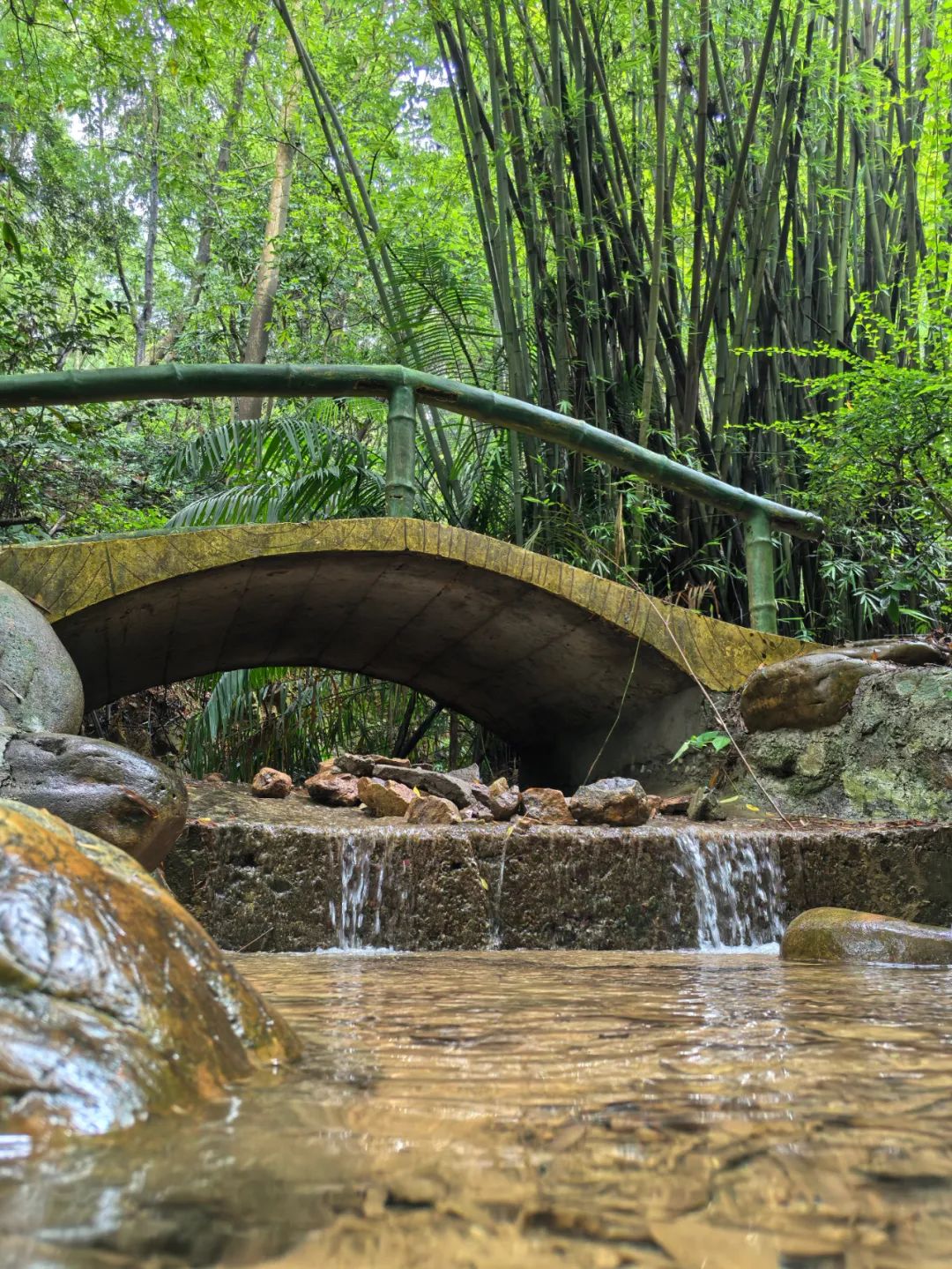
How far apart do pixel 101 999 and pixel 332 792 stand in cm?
332

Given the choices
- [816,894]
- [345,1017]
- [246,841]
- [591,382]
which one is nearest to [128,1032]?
[345,1017]

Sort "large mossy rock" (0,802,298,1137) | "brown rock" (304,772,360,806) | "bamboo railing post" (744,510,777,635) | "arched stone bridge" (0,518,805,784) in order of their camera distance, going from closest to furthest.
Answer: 1. "large mossy rock" (0,802,298,1137)
2. "arched stone bridge" (0,518,805,784)
3. "brown rock" (304,772,360,806)
4. "bamboo railing post" (744,510,777,635)

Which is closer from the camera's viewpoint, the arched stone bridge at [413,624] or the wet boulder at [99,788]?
the wet boulder at [99,788]

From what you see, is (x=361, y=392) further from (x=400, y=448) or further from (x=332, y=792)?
(x=332, y=792)

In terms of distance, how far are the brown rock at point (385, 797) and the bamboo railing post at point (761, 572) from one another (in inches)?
77.1

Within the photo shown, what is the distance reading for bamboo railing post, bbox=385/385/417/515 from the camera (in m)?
4.05

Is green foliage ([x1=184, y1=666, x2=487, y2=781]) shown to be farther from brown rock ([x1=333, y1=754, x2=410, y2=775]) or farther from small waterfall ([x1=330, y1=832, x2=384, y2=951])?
small waterfall ([x1=330, y1=832, x2=384, y2=951])

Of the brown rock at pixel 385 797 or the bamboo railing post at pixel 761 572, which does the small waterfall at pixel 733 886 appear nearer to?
the brown rock at pixel 385 797

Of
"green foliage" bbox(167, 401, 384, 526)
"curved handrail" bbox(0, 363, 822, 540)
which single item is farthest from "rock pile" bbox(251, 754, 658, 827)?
"green foliage" bbox(167, 401, 384, 526)

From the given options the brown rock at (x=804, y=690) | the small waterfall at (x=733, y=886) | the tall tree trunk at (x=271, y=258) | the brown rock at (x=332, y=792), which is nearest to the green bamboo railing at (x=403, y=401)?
the brown rock at (x=804, y=690)

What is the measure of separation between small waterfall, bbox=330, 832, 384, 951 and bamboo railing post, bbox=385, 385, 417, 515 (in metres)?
1.48

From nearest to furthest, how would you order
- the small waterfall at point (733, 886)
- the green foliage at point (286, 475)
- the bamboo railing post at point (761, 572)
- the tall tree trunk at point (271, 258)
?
the small waterfall at point (733, 886) → the bamboo railing post at point (761, 572) → the green foliage at point (286, 475) → the tall tree trunk at point (271, 258)

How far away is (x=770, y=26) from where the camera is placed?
15.8 ft

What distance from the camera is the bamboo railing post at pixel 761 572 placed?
4.97 m
